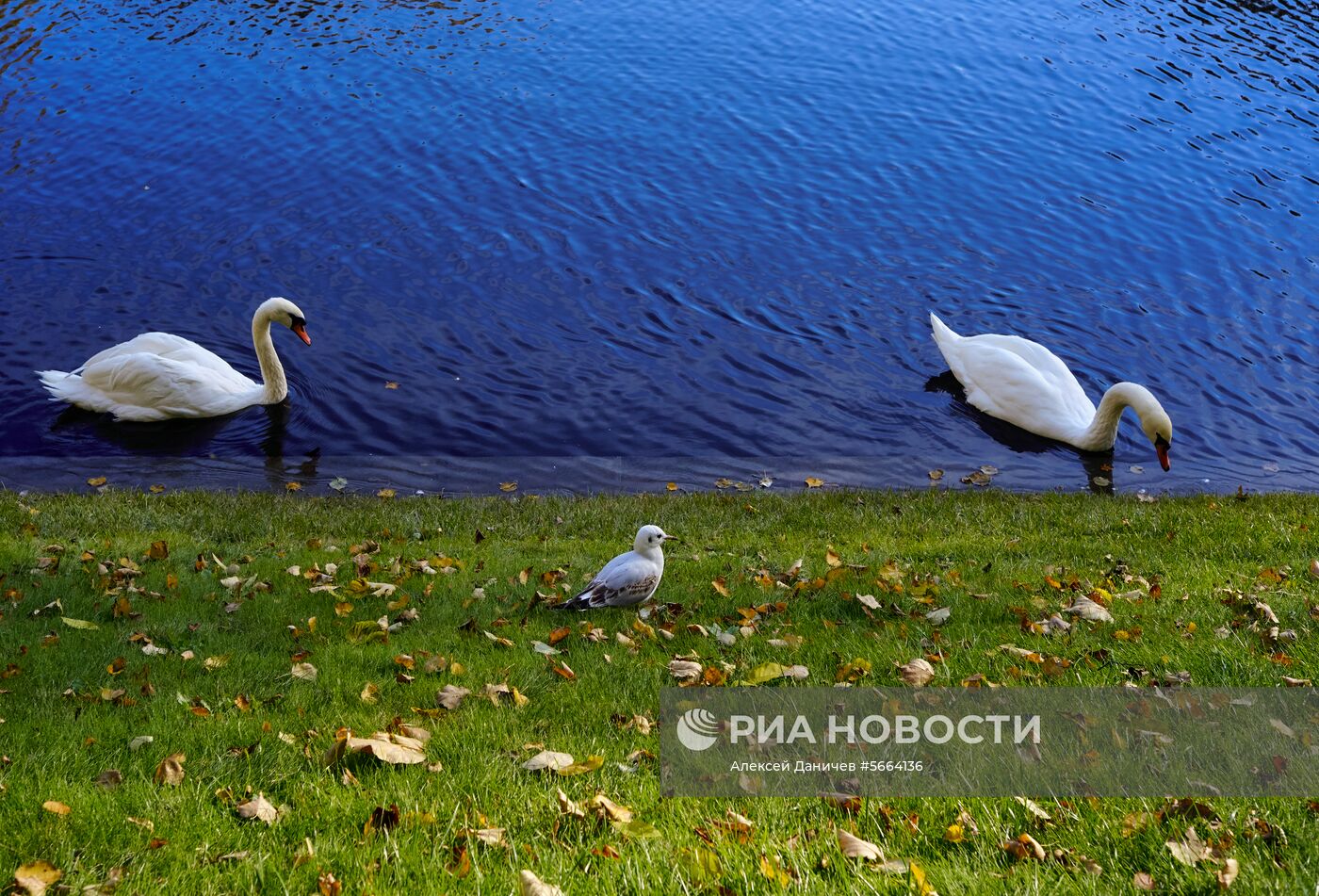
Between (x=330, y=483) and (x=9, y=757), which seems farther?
(x=330, y=483)

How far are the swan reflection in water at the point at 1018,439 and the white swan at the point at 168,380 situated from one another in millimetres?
9408

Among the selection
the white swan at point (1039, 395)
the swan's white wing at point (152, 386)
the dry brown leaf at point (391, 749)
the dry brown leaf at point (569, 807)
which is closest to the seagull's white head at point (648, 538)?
the dry brown leaf at point (391, 749)

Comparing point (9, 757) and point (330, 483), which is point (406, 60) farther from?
point (9, 757)

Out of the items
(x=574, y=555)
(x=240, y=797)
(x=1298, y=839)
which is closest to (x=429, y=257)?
(x=574, y=555)

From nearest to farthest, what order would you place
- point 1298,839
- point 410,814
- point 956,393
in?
point 1298,839 < point 410,814 < point 956,393

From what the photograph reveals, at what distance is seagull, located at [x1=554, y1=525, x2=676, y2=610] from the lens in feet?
25.8

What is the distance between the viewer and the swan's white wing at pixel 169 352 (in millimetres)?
14922

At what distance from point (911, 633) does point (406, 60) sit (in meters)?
24.7

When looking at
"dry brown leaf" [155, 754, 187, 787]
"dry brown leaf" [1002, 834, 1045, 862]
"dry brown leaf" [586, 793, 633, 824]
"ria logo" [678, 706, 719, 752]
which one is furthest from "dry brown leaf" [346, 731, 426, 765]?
"dry brown leaf" [1002, 834, 1045, 862]

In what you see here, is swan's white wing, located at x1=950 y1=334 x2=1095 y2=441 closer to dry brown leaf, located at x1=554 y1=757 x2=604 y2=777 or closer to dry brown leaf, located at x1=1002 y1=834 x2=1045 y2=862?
dry brown leaf, located at x1=1002 y1=834 x2=1045 y2=862

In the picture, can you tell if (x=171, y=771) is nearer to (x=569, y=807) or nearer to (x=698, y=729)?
(x=569, y=807)

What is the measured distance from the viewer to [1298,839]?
4.61 meters

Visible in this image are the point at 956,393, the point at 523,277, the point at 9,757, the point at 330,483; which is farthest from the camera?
the point at 523,277

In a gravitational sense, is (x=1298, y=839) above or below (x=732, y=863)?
above
